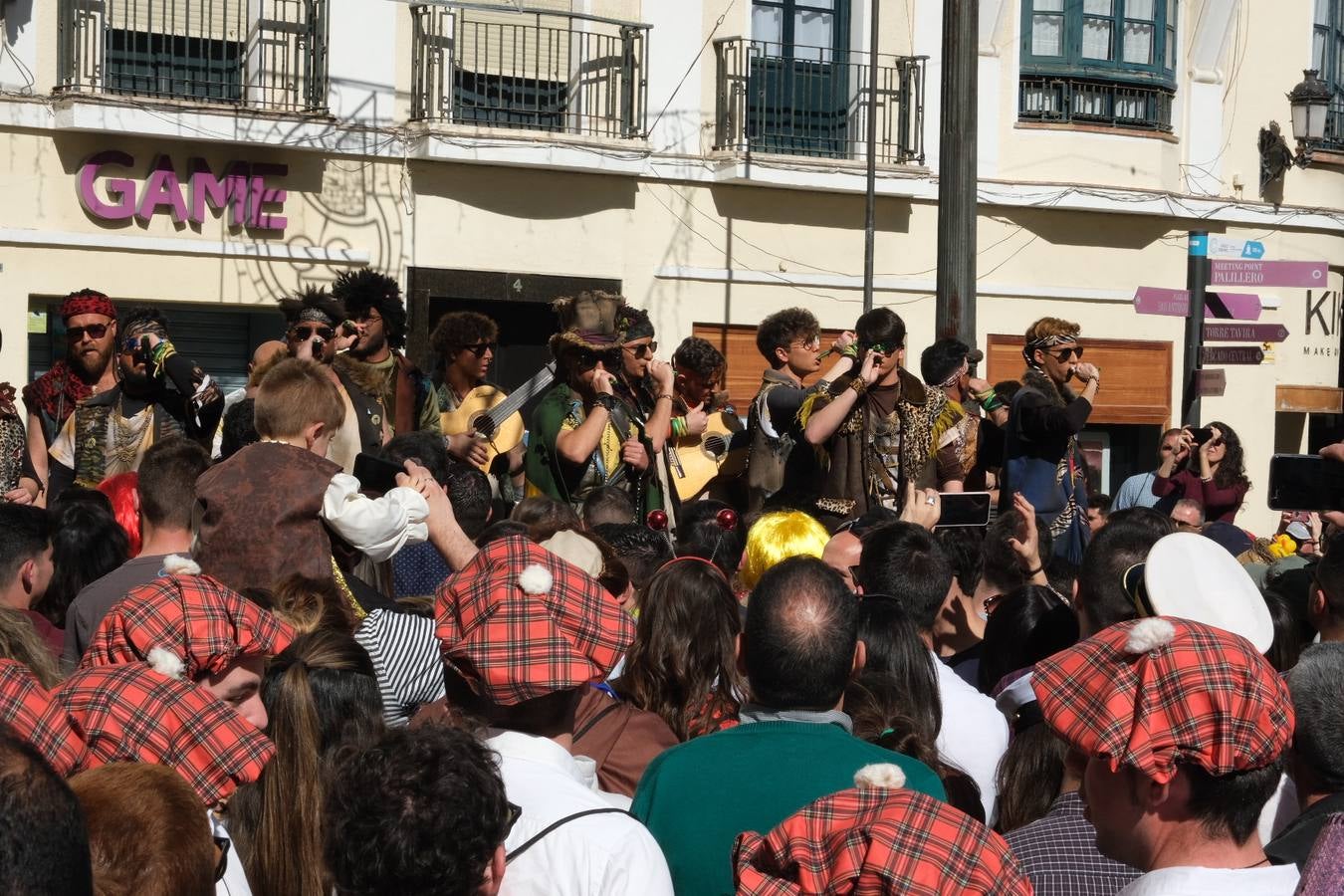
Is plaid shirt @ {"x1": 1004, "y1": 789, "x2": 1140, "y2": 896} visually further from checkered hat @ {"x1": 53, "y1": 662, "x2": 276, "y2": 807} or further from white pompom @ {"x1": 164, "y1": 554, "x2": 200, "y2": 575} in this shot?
white pompom @ {"x1": 164, "y1": 554, "x2": 200, "y2": 575}

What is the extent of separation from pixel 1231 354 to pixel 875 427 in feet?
15.7

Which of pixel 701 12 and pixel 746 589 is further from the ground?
pixel 701 12

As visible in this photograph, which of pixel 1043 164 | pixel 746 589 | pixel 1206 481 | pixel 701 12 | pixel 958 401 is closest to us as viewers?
pixel 746 589

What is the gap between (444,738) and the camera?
272 cm

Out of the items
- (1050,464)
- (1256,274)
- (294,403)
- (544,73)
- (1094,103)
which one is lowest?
(1050,464)

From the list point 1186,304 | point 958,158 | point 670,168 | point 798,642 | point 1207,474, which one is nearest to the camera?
point 798,642

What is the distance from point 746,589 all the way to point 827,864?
3.93 m

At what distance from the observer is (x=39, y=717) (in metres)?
2.70

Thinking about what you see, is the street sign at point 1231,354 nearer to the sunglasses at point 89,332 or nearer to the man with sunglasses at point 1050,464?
the man with sunglasses at point 1050,464

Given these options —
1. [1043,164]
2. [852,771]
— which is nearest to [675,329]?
[1043,164]

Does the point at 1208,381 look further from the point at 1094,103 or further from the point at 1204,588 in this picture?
the point at 1204,588

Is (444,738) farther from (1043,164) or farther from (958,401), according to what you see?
(1043,164)

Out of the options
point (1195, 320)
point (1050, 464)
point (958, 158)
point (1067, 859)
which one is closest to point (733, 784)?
point (1067, 859)

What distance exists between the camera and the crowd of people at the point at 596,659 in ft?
8.59
